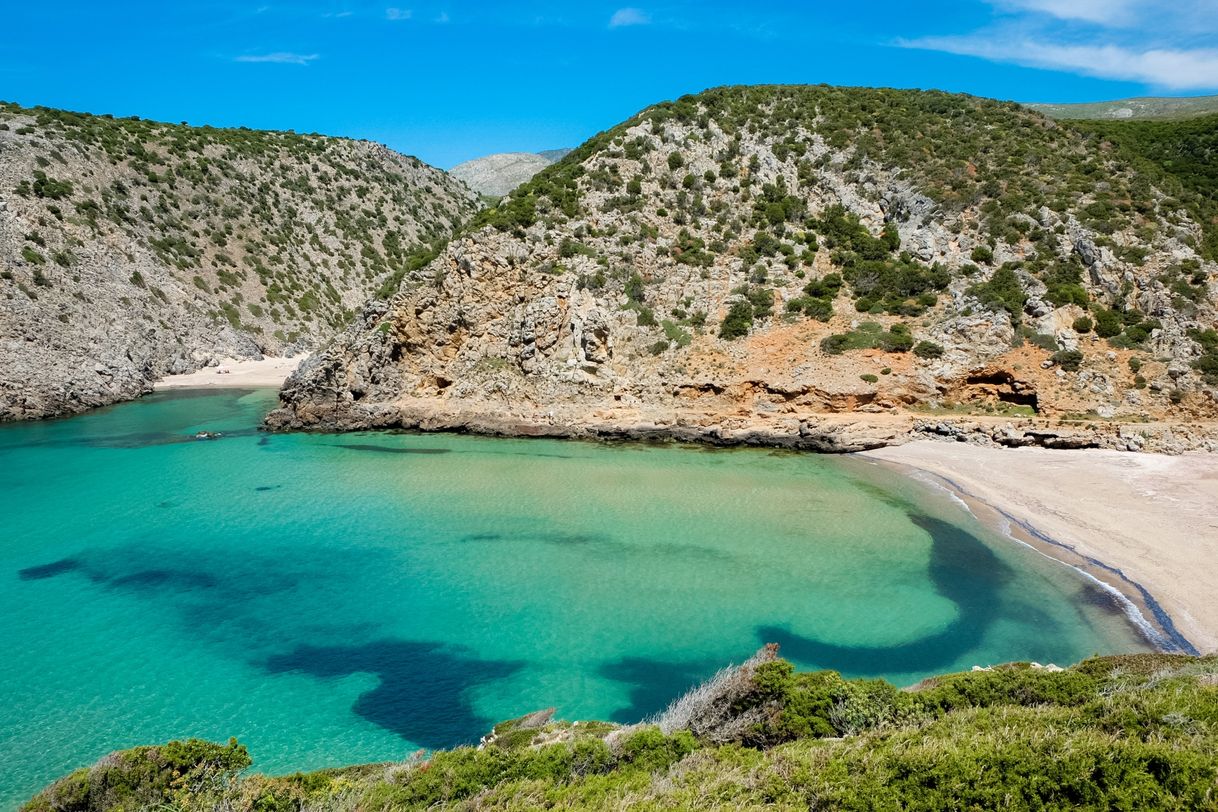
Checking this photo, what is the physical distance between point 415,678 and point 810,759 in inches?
320

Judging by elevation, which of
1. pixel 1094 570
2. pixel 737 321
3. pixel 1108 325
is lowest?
pixel 1094 570

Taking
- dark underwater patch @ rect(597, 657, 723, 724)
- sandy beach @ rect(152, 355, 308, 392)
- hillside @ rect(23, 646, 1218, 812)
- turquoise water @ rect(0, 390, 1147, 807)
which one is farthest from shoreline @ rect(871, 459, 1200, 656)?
sandy beach @ rect(152, 355, 308, 392)

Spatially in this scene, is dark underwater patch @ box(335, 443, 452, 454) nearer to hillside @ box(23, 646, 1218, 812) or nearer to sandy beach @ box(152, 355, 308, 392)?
sandy beach @ box(152, 355, 308, 392)

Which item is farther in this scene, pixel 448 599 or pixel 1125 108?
pixel 1125 108

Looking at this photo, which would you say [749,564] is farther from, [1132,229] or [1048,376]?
[1132,229]

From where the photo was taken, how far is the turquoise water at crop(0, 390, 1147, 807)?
1182 centimetres

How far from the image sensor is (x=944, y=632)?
1444 centimetres

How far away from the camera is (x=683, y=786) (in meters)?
6.97

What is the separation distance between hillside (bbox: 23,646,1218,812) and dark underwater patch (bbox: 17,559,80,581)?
13.1m

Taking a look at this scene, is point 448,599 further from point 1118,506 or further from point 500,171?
point 500,171

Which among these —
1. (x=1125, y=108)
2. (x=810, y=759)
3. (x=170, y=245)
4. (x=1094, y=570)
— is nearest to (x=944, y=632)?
(x=1094, y=570)

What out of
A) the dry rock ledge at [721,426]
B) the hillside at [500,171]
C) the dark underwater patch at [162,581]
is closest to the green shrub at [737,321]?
the dry rock ledge at [721,426]

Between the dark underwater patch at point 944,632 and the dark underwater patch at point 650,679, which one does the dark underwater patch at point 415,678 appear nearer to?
the dark underwater patch at point 650,679

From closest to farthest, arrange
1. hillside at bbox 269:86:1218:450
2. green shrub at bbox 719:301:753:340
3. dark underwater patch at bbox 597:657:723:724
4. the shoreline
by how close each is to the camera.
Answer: dark underwater patch at bbox 597:657:723:724, the shoreline, hillside at bbox 269:86:1218:450, green shrub at bbox 719:301:753:340
